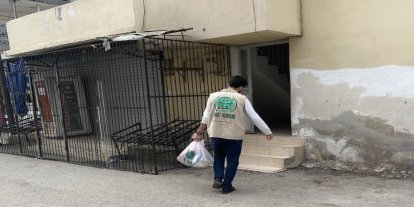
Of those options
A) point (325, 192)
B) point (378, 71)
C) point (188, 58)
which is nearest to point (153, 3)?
point (188, 58)

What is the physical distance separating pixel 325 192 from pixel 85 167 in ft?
16.3

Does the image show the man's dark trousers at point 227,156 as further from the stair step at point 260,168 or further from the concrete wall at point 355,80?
the concrete wall at point 355,80

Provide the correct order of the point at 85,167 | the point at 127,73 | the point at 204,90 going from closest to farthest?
the point at 85,167 < the point at 204,90 < the point at 127,73

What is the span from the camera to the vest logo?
17.1 ft

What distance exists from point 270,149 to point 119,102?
479cm

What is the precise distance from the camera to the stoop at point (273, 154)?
22.5 feet

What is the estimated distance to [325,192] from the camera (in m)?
5.41

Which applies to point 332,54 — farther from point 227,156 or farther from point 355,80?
point 227,156

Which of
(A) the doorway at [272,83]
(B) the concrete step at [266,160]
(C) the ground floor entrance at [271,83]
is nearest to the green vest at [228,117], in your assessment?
(B) the concrete step at [266,160]

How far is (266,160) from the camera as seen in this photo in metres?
7.02

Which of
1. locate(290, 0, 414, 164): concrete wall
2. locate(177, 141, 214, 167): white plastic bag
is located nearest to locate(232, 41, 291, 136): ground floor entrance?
locate(290, 0, 414, 164): concrete wall

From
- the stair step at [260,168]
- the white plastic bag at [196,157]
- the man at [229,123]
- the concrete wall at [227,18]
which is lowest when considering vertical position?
the stair step at [260,168]

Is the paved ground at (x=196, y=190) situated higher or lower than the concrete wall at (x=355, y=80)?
lower

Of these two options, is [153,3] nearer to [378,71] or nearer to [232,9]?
[232,9]
